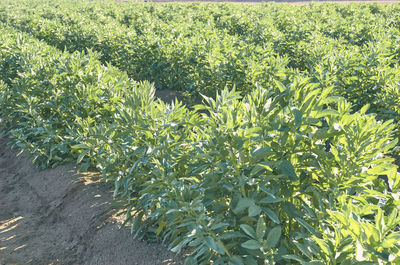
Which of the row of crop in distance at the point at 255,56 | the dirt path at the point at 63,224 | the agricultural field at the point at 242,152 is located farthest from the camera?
the row of crop in distance at the point at 255,56

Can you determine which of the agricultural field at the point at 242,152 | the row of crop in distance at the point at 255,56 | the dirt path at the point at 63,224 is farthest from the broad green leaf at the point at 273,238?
the row of crop in distance at the point at 255,56

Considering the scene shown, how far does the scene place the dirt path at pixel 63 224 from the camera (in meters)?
3.47

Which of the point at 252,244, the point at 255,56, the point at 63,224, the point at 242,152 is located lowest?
the point at 63,224

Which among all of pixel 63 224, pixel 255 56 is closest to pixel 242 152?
pixel 63 224

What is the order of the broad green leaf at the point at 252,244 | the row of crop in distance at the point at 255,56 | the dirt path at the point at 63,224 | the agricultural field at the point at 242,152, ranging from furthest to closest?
the row of crop in distance at the point at 255,56 → the dirt path at the point at 63,224 → the agricultural field at the point at 242,152 → the broad green leaf at the point at 252,244

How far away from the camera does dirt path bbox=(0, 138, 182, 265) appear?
347 cm

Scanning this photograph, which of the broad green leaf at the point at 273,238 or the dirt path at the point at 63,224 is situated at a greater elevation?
the broad green leaf at the point at 273,238

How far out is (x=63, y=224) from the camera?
13.5 ft

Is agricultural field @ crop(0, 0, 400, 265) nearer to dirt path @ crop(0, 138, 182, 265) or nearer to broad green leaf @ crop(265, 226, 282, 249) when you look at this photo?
broad green leaf @ crop(265, 226, 282, 249)

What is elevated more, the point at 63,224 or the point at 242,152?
the point at 242,152

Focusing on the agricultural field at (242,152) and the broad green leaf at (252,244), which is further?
the agricultural field at (242,152)

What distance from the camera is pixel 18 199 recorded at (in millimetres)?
4777

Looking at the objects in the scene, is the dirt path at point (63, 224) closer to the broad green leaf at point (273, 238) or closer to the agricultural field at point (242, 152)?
the agricultural field at point (242, 152)

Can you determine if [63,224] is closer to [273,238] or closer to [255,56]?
[273,238]
